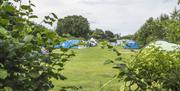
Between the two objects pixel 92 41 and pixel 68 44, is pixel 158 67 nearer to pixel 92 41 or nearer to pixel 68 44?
pixel 92 41

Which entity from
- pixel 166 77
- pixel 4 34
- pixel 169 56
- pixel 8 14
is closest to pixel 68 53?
pixel 8 14

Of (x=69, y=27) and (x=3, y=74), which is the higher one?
(x=69, y=27)

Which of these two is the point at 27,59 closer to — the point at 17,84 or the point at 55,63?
the point at 17,84

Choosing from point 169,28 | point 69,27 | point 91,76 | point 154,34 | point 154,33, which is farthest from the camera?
point 154,33

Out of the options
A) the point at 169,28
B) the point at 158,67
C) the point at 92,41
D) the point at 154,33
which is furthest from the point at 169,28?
the point at 154,33

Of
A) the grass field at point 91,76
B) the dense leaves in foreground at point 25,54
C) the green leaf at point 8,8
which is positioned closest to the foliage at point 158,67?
the grass field at point 91,76

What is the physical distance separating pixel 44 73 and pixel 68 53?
287 millimetres

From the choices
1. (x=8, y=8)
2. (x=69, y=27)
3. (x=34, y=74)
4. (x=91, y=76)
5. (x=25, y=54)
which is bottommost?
(x=91, y=76)

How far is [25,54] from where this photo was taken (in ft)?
7.24

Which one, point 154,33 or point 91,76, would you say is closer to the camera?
point 91,76

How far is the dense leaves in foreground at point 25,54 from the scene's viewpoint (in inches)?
82.2

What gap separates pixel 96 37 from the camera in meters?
3.03

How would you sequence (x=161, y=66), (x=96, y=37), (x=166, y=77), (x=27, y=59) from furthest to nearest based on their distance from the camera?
1. (x=161, y=66)
2. (x=166, y=77)
3. (x=96, y=37)
4. (x=27, y=59)

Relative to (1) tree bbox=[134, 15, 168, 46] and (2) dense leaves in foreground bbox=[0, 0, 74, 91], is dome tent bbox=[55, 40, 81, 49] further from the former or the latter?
(1) tree bbox=[134, 15, 168, 46]
